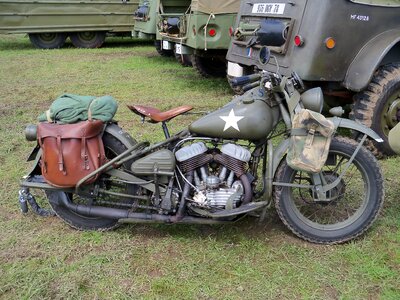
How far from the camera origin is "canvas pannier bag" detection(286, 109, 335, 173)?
2.66 m

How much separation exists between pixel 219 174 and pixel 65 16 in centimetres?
1048

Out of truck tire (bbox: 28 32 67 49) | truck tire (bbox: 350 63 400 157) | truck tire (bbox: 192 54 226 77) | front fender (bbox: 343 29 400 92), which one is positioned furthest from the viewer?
truck tire (bbox: 28 32 67 49)

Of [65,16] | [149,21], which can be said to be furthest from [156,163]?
[65,16]

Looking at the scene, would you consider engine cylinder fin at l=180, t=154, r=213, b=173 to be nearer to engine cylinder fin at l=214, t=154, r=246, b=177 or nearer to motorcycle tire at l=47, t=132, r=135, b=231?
engine cylinder fin at l=214, t=154, r=246, b=177

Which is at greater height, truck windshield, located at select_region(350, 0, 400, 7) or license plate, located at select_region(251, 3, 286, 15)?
truck windshield, located at select_region(350, 0, 400, 7)

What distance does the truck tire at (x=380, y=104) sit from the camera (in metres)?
4.21

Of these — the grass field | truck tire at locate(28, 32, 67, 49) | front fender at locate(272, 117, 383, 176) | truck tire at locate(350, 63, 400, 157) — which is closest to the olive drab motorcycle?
front fender at locate(272, 117, 383, 176)

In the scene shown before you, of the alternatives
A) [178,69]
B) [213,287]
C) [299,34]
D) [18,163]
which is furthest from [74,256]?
[178,69]

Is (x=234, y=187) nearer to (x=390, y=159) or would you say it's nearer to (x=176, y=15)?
(x=390, y=159)

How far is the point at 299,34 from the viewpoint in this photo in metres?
4.23

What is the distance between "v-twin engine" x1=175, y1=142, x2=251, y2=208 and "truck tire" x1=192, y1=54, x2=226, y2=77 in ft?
17.4

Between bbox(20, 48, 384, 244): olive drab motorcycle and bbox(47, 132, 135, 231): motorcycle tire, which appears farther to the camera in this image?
bbox(47, 132, 135, 231): motorcycle tire

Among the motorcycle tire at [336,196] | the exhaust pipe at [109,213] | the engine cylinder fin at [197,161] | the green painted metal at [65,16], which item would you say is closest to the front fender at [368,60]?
the motorcycle tire at [336,196]

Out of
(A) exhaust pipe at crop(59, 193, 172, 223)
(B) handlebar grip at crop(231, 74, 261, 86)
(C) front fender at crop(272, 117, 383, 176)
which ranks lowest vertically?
(A) exhaust pipe at crop(59, 193, 172, 223)
